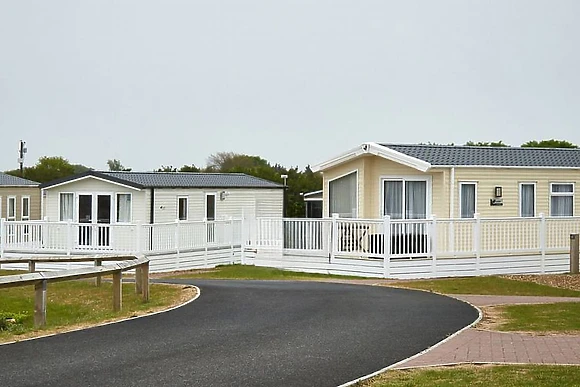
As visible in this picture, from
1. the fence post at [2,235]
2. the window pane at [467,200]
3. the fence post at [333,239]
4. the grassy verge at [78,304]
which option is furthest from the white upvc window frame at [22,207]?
the window pane at [467,200]

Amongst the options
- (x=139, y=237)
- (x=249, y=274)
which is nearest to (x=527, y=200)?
(x=249, y=274)

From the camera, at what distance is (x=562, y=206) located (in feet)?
92.0

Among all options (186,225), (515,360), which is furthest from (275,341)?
(186,225)

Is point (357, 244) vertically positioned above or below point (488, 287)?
above

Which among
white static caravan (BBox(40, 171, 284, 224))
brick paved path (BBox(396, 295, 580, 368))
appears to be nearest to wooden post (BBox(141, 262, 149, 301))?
brick paved path (BBox(396, 295, 580, 368))

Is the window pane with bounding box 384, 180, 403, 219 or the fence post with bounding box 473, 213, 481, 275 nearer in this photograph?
the fence post with bounding box 473, 213, 481, 275

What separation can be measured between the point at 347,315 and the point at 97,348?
490cm

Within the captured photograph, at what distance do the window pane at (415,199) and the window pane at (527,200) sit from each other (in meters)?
3.09

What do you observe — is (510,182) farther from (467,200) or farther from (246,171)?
(246,171)

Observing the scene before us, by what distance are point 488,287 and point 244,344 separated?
11.6m

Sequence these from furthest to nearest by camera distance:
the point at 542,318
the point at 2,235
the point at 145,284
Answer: the point at 2,235 → the point at 145,284 → the point at 542,318

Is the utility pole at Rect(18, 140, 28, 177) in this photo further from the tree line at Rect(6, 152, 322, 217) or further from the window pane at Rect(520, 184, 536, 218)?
the window pane at Rect(520, 184, 536, 218)

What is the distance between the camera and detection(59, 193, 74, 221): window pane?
115 ft

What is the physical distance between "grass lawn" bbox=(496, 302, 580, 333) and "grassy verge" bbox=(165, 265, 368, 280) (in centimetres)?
908
